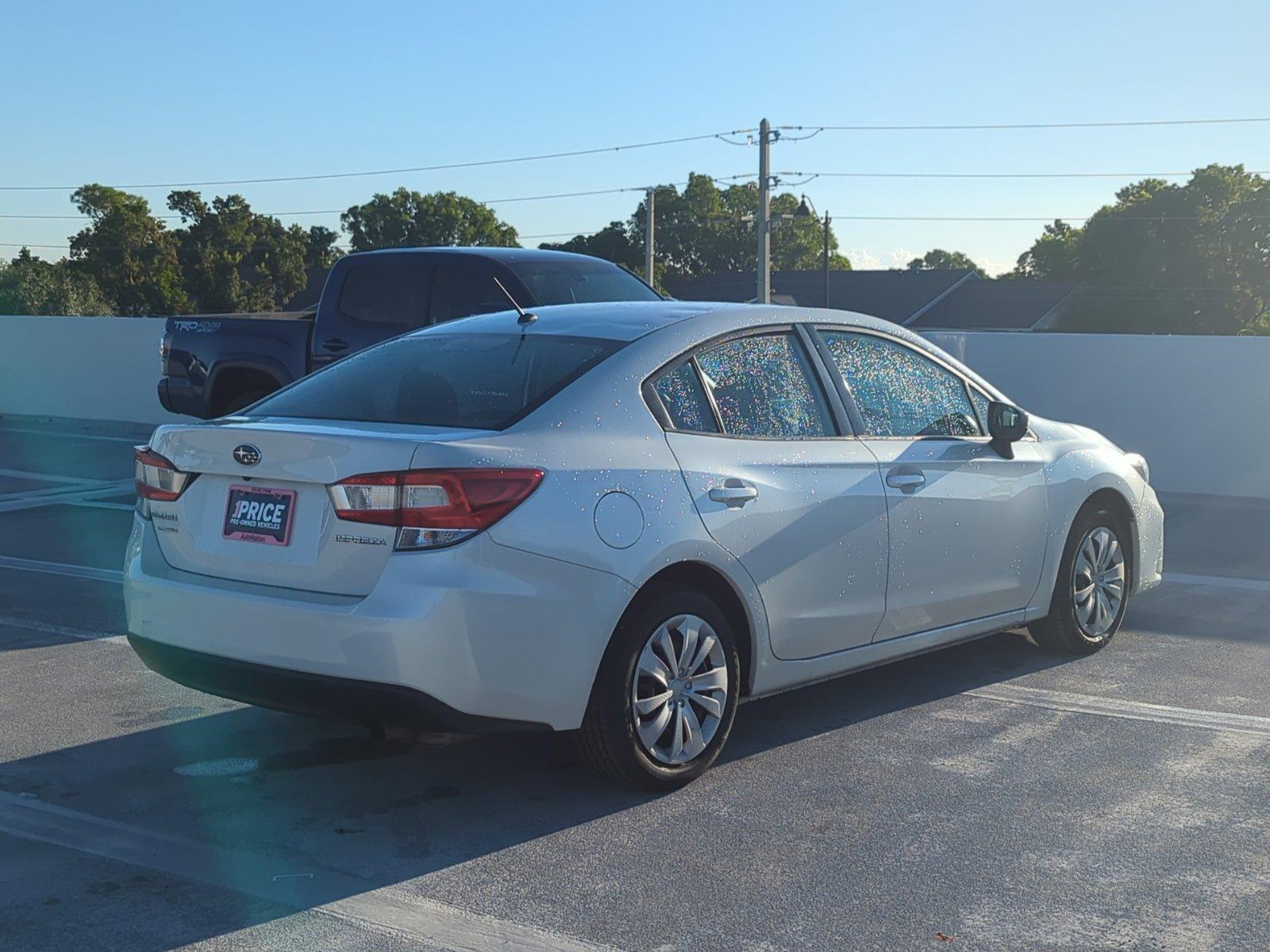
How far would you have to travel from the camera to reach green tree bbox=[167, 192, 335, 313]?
77625 mm

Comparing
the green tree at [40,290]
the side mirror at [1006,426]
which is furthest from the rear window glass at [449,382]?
the green tree at [40,290]

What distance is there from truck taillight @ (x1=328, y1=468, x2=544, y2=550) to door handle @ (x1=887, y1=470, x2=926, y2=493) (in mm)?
1844

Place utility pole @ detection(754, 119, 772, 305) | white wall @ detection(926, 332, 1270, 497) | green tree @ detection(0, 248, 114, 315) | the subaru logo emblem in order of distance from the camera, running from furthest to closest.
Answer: green tree @ detection(0, 248, 114, 315) → utility pole @ detection(754, 119, 772, 305) → white wall @ detection(926, 332, 1270, 497) → the subaru logo emblem

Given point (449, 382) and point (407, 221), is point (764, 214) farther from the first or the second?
point (407, 221)

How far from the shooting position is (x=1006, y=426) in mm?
6160

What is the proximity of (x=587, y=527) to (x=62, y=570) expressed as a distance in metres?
5.63

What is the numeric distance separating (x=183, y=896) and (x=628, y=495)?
5.73ft

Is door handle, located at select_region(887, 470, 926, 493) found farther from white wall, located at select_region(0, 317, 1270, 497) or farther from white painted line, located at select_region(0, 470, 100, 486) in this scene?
white painted line, located at select_region(0, 470, 100, 486)

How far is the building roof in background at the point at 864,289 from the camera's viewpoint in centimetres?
7556

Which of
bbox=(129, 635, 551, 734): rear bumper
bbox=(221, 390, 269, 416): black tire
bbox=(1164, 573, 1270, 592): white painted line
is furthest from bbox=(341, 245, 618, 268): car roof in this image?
bbox=(129, 635, 551, 734): rear bumper

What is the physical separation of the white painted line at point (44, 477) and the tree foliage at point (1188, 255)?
66184 mm

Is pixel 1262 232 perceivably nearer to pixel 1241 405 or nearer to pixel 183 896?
pixel 1241 405

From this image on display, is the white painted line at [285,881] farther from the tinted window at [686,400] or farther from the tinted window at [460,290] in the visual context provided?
the tinted window at [460,290]

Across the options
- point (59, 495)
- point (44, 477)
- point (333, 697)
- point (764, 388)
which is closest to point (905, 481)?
point (764, 388)
